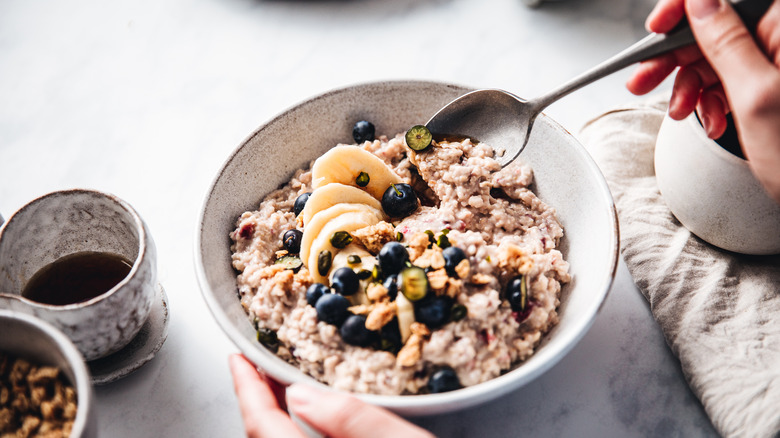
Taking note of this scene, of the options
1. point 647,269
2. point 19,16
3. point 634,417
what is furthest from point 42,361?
point 19,16

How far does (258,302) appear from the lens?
1.20 metres

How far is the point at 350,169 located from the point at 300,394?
56 cm

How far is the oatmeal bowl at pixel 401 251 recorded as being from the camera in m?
1.08

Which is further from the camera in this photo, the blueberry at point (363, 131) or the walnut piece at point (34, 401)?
the blueberry at point (363, 131)

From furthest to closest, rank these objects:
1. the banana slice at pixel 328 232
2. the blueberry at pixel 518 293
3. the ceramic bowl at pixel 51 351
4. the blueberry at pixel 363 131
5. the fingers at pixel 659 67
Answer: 1. the blueberry at pixel 363 131
2. the fingers at pixel 659 67
3. the banana slice at pixel 328 232
4. the blueberry at pixel 518 293
5. the ceramic bowl at pixel 51 351

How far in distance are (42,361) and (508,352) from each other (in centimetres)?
84

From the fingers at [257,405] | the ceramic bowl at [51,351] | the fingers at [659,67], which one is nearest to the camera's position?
the ceramic bowl at [51,351]

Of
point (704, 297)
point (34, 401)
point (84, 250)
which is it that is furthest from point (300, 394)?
point (704, 297)

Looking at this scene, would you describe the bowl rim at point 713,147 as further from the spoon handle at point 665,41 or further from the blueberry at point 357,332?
the blueberry at point 357,332

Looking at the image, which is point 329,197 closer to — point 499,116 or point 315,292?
point 315,292

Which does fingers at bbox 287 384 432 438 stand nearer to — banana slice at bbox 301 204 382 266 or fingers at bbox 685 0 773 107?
banana slice at bbox 301 204 382 266

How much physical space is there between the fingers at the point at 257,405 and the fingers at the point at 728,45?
0.98 metres

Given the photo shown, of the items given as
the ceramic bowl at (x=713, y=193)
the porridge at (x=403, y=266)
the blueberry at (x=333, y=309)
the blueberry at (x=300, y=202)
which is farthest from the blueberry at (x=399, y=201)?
the ceramic bowl at (x=713, y=193)

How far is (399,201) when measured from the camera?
133 centimetres
